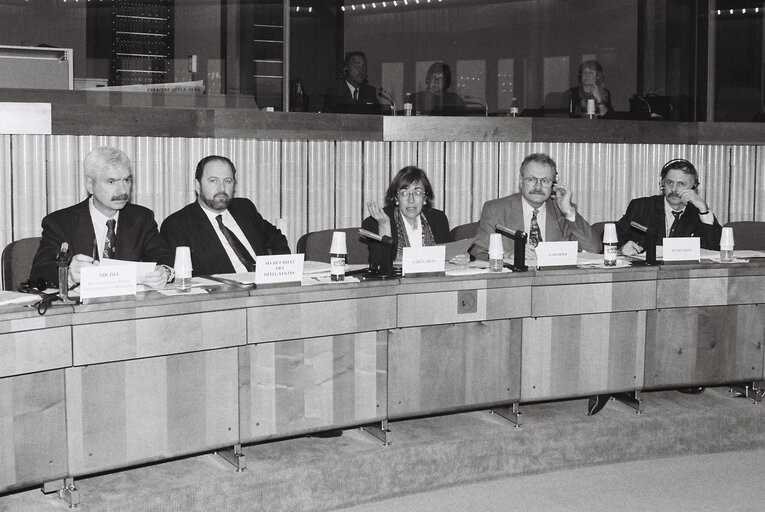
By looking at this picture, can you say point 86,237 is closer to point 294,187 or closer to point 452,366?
point 452,366

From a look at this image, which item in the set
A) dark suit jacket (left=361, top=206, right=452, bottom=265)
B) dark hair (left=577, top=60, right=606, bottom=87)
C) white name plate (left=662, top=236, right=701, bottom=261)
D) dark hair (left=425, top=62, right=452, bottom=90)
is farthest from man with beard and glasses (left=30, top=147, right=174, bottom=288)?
dark hair (left=577, top=60, right=606, bottom=87)

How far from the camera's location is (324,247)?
4539 millimetres

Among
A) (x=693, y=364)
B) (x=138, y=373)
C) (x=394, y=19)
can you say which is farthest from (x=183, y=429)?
(x=394, y=19)

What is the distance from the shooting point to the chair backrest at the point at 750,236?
5.32 metres

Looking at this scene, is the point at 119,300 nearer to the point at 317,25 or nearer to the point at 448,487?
the point at 448,487

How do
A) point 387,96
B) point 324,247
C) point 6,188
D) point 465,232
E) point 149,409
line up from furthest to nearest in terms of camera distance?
point 387,96 → point 465,232 → point 6,188 → point 324,247 → point 149,409

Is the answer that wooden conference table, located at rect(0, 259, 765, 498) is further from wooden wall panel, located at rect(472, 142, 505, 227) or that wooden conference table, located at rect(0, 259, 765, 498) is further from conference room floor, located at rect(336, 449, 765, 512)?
wooden wall panel, located at rect(472, 142, 505, 227)

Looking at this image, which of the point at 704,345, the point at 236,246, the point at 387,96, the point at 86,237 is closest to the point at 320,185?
the point at 387,96

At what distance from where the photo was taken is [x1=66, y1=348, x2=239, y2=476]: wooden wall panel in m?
2.88

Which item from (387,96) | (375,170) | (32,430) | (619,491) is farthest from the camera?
(387,96)

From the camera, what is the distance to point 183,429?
3072mm

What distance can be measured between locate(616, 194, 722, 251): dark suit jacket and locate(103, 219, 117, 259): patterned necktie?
253cm

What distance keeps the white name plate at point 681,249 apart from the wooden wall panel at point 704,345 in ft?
0.78

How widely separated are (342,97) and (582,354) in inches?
97.3
